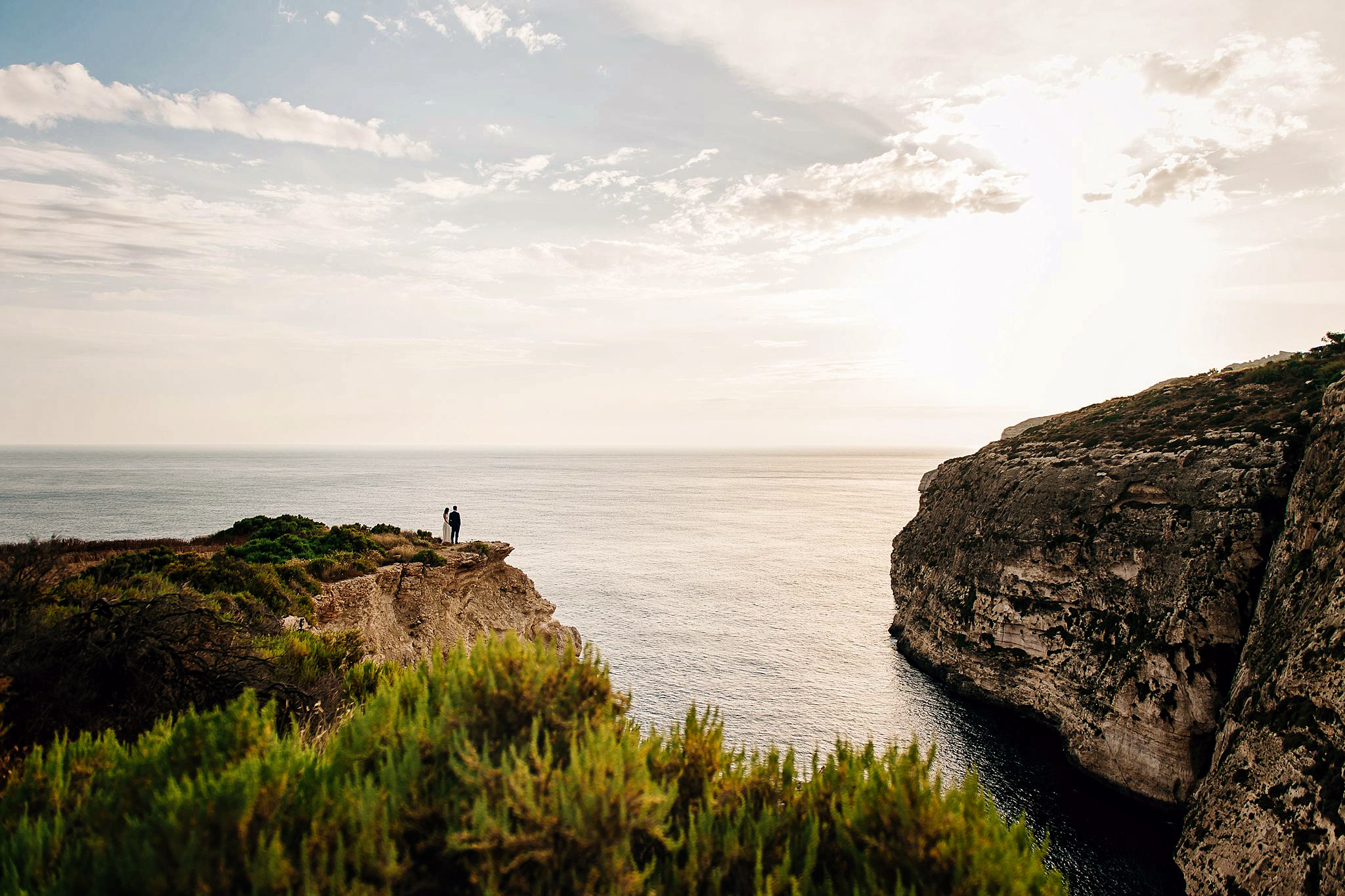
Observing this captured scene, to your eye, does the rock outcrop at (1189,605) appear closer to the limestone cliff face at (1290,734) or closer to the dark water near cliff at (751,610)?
the limestone cliff face at (1290,734)

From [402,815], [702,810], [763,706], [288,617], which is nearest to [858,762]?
[702,810]

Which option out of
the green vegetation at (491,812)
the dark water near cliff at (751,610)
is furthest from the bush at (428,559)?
the green vegetation at (491,812)

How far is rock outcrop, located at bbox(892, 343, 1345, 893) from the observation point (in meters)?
18.4

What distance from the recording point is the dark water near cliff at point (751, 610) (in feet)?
90.4

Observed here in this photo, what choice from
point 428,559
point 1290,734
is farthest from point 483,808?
point 428,559

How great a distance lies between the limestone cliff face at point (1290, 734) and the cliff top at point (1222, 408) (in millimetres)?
6509

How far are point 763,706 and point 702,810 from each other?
32.2 metres

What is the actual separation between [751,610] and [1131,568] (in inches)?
1210

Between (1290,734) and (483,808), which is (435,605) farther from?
(1290,734)

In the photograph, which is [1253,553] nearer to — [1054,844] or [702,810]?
[1054,844]

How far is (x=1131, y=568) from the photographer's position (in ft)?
98.8

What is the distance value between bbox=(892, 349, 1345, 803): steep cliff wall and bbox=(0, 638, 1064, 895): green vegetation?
2648 cm

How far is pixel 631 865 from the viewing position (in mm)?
5035

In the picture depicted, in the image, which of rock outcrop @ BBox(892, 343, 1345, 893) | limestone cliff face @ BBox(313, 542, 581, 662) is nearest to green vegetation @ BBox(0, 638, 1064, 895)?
limestone cliff face @ BBox(313, 542, 581, 662)
